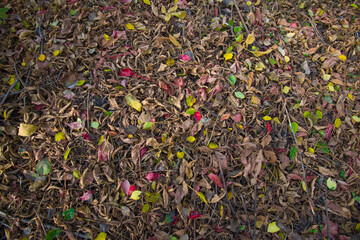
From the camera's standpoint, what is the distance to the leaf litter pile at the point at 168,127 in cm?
120

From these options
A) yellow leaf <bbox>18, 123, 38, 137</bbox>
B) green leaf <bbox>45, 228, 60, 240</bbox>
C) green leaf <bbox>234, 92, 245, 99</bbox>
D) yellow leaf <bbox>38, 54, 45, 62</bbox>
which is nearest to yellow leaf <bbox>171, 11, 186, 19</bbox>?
green leaf <bbox>234, 92, 245, 99</bbox>

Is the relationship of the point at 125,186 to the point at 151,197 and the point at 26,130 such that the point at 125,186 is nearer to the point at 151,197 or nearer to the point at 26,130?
the point at 151,197

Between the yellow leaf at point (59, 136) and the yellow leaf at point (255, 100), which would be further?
the yellow leaf at point (255, 100)

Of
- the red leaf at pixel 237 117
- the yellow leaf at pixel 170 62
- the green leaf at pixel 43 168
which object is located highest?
the yellow leaf at pixel 170 62

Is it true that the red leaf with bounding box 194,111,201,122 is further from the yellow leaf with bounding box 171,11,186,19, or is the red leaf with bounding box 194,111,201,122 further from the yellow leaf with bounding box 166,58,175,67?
the yellow leaf with bounding box 171,11,186,19

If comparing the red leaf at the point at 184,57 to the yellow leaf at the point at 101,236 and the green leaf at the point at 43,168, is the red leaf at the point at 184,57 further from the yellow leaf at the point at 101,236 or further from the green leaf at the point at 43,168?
the yellow leaf at the point at 101,236

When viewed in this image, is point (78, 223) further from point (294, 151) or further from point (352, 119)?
point (352, 119)

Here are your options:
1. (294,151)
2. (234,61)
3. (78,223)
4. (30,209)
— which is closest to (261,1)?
(234,61)

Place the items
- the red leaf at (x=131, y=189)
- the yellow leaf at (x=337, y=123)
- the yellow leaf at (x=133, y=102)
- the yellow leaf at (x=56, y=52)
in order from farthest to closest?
the yellow leaf at (x=337, y=123)
the yellow leaf at (x=56, y=52)
the yellow leaf at (x=133, y=102)
the red leaf at (x=131, y=189)

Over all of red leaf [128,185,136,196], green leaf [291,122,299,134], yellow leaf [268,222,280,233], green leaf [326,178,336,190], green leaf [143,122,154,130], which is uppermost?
green leaf [143,122,154,130]

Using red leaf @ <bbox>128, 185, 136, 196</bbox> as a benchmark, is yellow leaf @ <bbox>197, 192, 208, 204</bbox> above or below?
below

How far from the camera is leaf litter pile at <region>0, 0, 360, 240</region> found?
1.20 meters

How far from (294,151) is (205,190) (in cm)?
65

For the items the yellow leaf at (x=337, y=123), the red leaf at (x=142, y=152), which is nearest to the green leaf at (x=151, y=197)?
the red leaf at (x=142, y=152)
